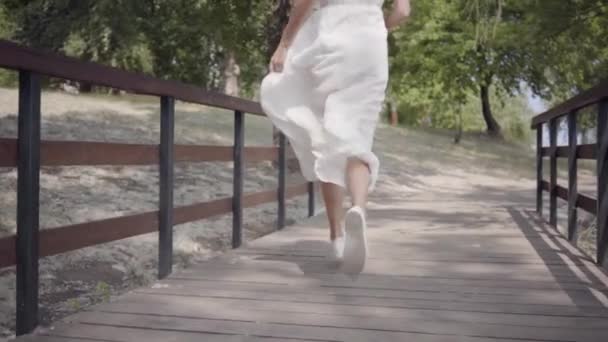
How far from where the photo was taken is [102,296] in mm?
4141

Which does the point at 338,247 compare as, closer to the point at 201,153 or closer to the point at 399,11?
the point at 201,153

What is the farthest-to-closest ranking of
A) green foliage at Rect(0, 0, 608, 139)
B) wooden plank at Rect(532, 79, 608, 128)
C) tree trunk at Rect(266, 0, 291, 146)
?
green foliage at Rect(0, 0, 608, 139), tree trunk at Rect(266, 0, 291, 146), wooden plank at Rect(532, 79, 608, 128)

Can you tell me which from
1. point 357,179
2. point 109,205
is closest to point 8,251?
point 357,179

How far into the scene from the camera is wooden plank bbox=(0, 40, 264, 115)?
2256 millimetres

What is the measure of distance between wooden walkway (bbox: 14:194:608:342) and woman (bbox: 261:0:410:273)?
35 centimetres

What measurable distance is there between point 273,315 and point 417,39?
18260mm

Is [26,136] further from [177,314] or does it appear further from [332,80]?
[332,80]

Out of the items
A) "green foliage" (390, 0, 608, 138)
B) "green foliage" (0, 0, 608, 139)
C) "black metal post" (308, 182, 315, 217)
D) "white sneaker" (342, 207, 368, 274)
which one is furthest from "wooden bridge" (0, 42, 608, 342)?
"green foliage" (390, 0, 608, 138)

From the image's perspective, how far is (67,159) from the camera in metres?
2.62

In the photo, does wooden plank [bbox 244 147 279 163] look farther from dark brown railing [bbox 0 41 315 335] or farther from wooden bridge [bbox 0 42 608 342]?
dark brown railing [bbox 0 41 315 335]

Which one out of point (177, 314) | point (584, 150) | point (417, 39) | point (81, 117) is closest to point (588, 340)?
point (177, 314)

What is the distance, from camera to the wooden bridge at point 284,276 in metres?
2.37

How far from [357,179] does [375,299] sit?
55 cm

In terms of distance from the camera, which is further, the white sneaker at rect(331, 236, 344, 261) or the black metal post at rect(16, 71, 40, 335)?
the white sneaker at rect(331, 236, 344, 261)
